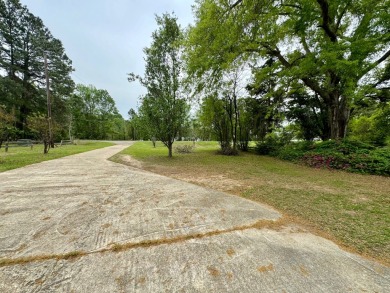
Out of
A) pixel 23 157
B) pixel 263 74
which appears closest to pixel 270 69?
pixel 263 74

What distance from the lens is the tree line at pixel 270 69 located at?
665 cm

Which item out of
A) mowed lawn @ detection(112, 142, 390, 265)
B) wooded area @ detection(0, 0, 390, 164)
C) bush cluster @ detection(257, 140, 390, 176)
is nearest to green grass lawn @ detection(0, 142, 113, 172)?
wooded area @ detection(0, 0, 390, 164)

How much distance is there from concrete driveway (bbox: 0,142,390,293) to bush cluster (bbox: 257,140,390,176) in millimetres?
6540

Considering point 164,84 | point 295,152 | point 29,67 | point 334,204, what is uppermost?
point 29,67

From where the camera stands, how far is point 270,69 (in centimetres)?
955

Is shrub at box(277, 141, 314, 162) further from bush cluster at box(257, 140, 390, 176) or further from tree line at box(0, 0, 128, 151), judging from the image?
tree line at box(0, 0, 128, 151)

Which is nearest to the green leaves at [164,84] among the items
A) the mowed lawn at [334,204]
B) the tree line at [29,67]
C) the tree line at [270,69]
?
the tree line at [270,69]

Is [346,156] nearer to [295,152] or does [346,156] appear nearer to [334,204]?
[295,152]

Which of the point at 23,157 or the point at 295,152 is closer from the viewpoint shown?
the point at 23,157

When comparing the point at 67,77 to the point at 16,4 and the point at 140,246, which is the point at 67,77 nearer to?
the point at 16,4

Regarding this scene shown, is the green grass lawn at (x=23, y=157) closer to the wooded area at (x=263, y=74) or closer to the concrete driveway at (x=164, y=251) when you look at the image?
the wooded area at (x=263, y=74)

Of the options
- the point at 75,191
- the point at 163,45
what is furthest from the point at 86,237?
the point at 163,45

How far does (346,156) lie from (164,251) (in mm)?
9011

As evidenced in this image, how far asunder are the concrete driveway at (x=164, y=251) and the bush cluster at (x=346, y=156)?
6.54m
